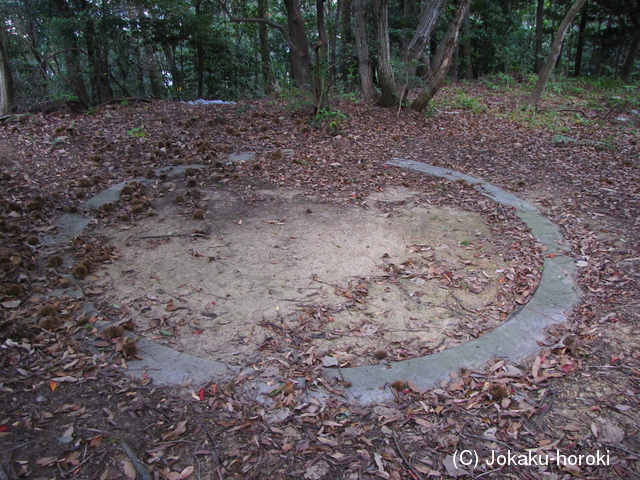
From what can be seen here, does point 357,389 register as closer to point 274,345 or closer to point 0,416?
point 274,345

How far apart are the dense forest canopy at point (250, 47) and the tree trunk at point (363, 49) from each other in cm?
2

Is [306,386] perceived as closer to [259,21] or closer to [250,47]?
[259,21]

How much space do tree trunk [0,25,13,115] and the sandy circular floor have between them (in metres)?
4.10

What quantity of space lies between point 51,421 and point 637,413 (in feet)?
8.90

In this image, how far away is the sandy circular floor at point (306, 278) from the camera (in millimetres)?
2494

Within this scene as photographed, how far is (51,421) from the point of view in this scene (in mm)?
1855

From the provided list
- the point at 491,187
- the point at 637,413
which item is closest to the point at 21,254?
the point at 637,413

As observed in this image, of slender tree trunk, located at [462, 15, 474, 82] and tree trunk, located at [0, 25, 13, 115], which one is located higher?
slender tree trunk, located at [462, 15, 474, 82]

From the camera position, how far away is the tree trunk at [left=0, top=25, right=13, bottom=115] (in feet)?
20.4

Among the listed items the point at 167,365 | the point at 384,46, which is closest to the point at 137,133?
the point at 384,46

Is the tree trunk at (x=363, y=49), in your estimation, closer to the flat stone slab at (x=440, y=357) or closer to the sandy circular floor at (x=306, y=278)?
the sandy circular floor at (x=306, y=278)

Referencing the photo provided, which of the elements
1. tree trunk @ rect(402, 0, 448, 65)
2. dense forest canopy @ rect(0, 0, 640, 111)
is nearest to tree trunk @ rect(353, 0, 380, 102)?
dense forest canopy @ rect(0, 0, 640, 111)

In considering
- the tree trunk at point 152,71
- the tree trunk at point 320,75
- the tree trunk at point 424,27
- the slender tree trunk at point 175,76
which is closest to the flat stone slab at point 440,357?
the tree trunk at point 320,75

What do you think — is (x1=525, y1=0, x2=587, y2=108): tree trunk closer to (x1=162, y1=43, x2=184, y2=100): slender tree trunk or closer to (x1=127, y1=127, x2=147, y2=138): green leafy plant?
(x1=127, y1=127, x2=147, y2=138): green leafy plant
